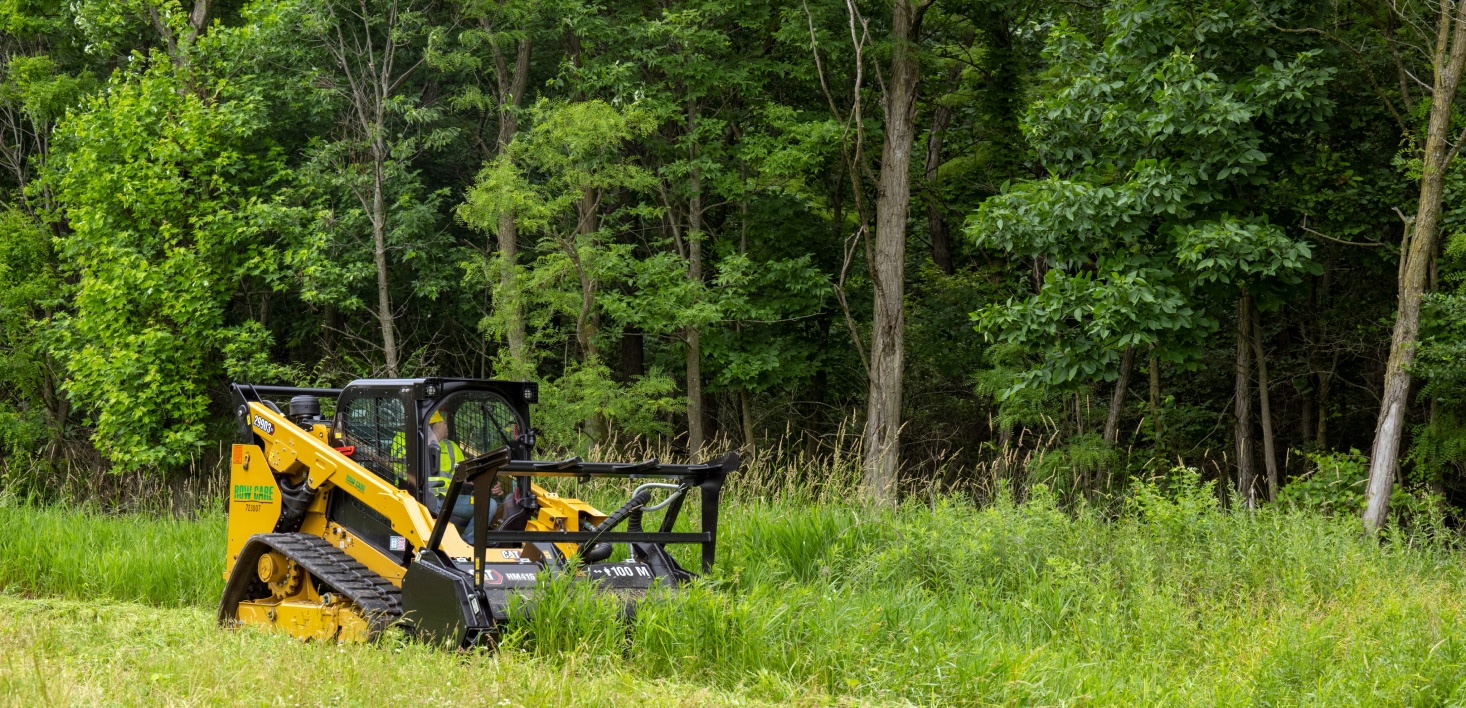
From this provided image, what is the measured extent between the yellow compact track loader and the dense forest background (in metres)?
6.41

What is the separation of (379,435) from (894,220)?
425 inches

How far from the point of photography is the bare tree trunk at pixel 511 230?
53.8 ft

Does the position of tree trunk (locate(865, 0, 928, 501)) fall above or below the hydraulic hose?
above

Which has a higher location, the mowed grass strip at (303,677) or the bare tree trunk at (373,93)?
the bare tree trunk at (373,93)

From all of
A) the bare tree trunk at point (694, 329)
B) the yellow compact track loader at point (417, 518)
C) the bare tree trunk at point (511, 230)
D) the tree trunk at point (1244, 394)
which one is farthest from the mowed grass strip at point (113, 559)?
the tree trunk at point (1244, 394)

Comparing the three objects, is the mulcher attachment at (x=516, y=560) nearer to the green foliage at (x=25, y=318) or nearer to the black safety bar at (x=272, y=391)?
the black safety bar at (x=272, y=391)

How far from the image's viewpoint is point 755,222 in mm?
19781

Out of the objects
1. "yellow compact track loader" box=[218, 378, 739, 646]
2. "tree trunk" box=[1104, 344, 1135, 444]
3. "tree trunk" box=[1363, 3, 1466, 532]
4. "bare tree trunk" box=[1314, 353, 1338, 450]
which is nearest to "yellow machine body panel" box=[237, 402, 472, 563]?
"yellow compact track loader" box=[218, 378, 739, 646]

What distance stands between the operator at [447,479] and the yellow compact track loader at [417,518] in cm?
1

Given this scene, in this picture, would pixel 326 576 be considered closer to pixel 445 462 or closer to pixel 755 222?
pixel 445 462

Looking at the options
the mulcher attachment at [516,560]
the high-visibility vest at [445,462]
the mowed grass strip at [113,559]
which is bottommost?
the mowed grass strip at [113,559]

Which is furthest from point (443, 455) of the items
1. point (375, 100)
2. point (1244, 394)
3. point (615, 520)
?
point (375, 100)

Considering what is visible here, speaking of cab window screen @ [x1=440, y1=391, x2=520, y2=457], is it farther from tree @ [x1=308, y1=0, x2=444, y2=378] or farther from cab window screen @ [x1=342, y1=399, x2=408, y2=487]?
tree @ [x1=308, y1=0, x2=444, y2=378]

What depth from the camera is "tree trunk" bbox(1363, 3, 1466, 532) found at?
1112 cm
